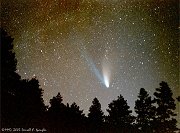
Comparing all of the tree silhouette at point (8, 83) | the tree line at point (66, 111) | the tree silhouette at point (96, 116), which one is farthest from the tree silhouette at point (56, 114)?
the tree silhouette at point (8, 83)

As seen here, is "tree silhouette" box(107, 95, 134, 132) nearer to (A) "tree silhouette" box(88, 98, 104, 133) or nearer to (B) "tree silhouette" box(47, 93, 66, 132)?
(A) "tree silhouette" box(88, 98, 104, 133)

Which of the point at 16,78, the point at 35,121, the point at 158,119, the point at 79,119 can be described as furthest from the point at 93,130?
the point at 16,78

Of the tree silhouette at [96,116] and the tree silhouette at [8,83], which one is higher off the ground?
the tree silhouette at [96,116]

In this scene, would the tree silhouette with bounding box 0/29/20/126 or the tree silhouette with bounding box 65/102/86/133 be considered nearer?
the tree silhouette with bounding box 0/29/20/126

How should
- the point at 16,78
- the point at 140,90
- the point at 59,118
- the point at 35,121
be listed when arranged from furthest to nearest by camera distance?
the point at 140,90 < the point at 59,118 < the point at 35,121 < the point at 16,78

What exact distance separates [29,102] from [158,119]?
19.1 meters

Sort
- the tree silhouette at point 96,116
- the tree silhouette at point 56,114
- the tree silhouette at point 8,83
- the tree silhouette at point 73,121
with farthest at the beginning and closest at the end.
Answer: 1. the tree silhouette at point 96,116
2. the tree silhouette at point 73,121
3. the tree silhouette at point 56,114
4. the tree silhouette at point 8,83

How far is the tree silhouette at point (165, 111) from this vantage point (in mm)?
36281

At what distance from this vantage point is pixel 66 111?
3666 centimetres

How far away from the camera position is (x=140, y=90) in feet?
131

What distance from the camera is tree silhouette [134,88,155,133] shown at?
1497 inches

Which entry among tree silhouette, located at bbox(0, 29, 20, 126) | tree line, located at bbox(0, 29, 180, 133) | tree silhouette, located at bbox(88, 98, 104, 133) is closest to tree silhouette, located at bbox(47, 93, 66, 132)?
tree line, located at bbox(0, 29, 180, 133)

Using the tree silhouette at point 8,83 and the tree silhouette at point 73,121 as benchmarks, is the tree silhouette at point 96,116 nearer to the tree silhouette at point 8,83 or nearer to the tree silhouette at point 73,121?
the tree silhouette at point 73,121

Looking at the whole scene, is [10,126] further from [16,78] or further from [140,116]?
[140,116]
